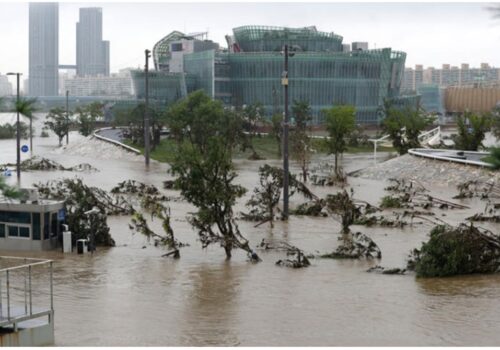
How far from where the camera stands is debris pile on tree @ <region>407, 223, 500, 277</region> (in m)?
21.6

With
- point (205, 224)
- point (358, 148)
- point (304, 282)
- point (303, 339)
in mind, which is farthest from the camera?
point (358, 148)

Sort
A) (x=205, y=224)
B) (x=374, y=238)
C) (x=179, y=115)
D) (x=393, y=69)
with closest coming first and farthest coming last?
(x=205, y=224), (x=374, y=238), (x=179, y=115), (x=393, y=69)

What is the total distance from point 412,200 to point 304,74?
7553 cm

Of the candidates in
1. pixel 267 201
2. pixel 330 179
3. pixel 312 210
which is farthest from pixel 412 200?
pixel 330 179

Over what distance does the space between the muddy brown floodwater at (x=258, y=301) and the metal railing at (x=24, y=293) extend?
0.37m

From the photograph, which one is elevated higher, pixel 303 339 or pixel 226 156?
pixel 226 156

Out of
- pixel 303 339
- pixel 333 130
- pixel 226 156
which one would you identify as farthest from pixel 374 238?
pixel 333 130

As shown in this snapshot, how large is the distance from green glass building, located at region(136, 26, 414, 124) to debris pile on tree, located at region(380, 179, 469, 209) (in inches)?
2664

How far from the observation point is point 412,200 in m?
37.7

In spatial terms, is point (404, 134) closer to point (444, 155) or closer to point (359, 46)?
point (444, 155)

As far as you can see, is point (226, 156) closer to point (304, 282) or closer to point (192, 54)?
point (304, 282)

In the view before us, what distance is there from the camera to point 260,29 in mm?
120562

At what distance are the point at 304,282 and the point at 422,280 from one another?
2.61 metres

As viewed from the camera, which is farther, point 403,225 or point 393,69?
point 393,69
